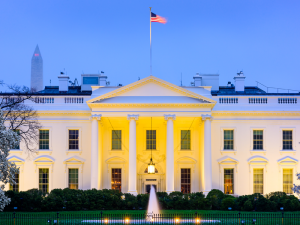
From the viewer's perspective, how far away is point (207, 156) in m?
38.1

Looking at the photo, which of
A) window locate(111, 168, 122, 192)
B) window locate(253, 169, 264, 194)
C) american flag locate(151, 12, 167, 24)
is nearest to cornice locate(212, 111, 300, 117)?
window locate(253, 169, 264, 194)

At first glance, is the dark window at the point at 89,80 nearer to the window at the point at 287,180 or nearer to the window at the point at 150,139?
the window at the point at 150,139

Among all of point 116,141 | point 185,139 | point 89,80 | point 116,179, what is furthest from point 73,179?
point 89,80

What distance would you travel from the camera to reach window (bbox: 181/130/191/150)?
4219 centimetres

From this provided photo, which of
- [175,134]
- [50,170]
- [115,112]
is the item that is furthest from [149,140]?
[50,170]

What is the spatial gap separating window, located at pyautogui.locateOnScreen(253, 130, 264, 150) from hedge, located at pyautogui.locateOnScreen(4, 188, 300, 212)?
834cm

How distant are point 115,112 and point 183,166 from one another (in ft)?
29.4

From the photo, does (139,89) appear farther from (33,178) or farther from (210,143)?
(33,178)

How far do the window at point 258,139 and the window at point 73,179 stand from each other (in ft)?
56.0

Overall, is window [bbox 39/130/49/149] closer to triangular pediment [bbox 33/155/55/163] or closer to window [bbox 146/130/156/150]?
triangular pediment [bbox 33/155/55/163]

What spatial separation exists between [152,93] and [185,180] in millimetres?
9529

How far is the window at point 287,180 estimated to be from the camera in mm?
40656

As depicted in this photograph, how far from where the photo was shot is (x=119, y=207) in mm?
32750

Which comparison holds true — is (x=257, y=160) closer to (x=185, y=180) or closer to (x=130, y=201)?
(x=185, y=180)
